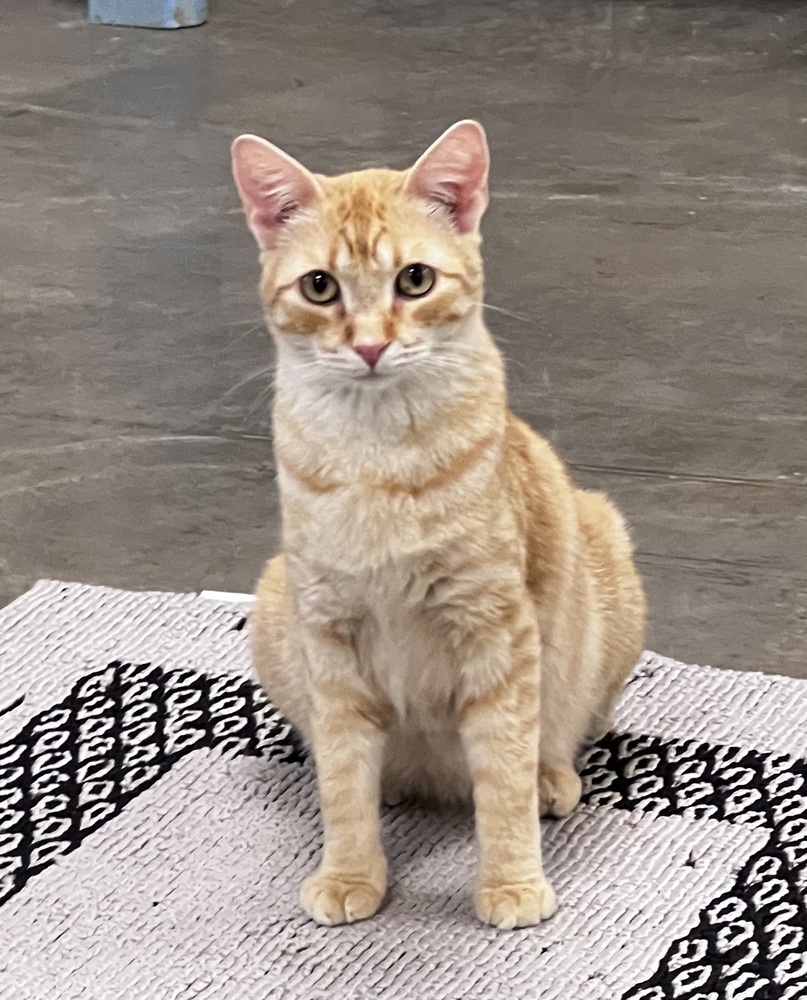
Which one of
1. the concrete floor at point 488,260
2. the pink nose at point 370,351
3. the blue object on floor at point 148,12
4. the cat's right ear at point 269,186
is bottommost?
the concrete floor at point 488,260

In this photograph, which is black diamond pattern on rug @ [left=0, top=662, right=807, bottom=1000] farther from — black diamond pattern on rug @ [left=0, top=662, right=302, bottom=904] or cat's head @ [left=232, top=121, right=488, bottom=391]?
cat's head @ [left=232, top=121, right=488, bottom=391]

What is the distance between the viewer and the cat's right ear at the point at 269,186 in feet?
5.33

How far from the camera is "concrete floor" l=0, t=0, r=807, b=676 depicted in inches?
107

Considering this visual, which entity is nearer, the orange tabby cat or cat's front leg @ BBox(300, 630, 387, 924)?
the orange tabby cat

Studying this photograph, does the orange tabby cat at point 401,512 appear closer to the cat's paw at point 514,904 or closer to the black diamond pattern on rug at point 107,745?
the cat's paw at point 514,904

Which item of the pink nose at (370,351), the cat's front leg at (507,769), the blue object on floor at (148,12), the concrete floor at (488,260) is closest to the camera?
the pink nose at (370,351)

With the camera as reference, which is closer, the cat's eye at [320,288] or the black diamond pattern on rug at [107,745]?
the cat's eye at [320,288]

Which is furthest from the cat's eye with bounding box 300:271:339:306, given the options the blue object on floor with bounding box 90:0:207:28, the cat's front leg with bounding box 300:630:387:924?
the blue object on floor with bounding box 90:0:207:28

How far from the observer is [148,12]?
233 inches

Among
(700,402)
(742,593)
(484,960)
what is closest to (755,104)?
(700,402)

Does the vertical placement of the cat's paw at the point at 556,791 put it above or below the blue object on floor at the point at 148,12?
below

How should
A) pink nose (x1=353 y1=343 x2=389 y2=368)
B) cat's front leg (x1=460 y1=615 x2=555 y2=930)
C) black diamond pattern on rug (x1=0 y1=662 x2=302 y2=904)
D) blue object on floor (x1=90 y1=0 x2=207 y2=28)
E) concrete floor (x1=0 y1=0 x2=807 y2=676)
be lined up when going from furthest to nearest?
blue object on floor (x1=90 y1=0 x2=207 y2=28), concrete floor (x1=0 y1=0 x2=807 y2=676), black diamond pattern on rug (x1=0 y1=662 x2=302 y2=904), cat's front leg (x1=460 y1=615 x2=555 y2=930), pink nose (x1=353 y1=343 x2=389 y2=368)

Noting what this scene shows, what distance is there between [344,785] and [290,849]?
18 cm

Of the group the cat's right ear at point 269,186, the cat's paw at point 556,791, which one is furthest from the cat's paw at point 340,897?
the cat's right ear at point 269,186
